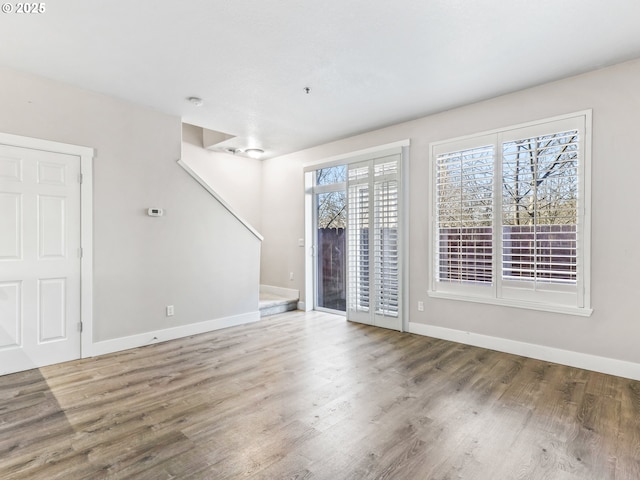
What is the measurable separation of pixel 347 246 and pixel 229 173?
8.71ft

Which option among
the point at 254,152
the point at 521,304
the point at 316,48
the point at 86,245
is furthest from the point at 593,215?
the point at 86,245

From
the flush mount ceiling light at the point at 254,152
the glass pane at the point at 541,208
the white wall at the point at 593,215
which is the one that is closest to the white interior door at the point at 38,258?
the flush mount ceiling light at the point at 254,152

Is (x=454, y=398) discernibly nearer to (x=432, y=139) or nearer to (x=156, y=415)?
(x=156, y=415)

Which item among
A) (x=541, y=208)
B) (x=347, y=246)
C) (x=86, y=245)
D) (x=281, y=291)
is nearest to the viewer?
(x=541, y=208)

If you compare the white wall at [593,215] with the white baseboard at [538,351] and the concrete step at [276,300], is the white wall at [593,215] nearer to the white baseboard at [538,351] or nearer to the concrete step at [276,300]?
the white baseboard at [538,351]

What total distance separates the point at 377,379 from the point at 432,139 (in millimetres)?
2975

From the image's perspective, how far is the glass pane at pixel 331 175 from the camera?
18.2 feet

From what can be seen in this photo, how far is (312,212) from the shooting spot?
5.92m

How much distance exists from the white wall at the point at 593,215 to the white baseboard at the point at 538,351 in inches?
1.7

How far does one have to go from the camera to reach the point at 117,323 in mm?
3824

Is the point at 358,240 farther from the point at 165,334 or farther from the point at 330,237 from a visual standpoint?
the point at 165,334

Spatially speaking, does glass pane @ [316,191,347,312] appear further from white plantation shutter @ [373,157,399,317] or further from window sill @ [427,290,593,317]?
window sill @ [427,290,593,317]

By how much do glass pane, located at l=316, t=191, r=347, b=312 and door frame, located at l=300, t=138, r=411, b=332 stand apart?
139 millimetres

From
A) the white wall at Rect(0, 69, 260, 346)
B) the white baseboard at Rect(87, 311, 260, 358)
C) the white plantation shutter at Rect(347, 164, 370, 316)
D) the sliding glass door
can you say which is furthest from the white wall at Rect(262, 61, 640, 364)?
the white wall at Rect(0, 69, 260, 346)
